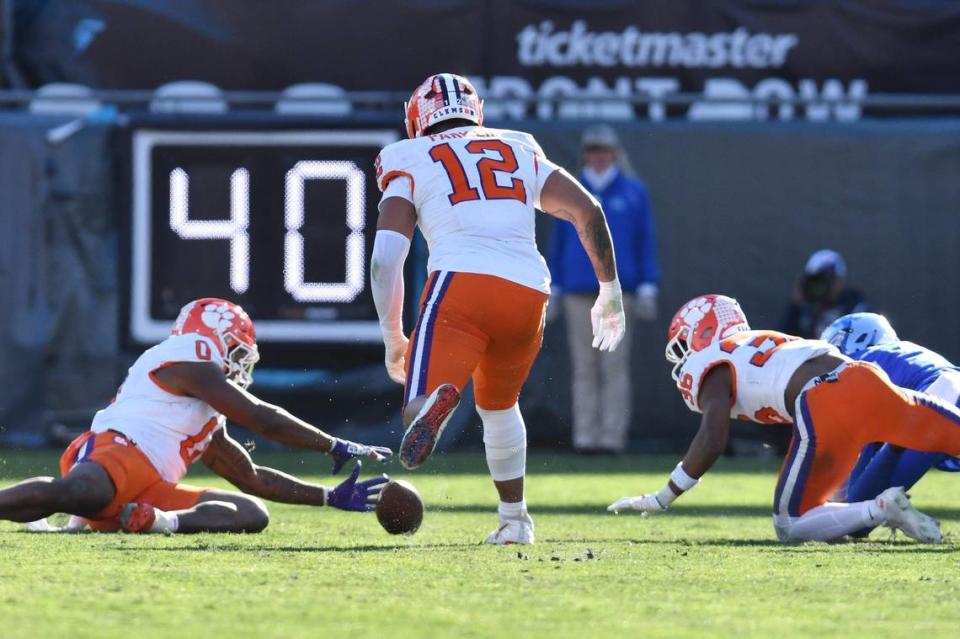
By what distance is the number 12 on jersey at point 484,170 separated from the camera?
6.41 meters

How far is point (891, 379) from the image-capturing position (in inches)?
294

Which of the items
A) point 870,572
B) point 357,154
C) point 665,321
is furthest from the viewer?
point 665,321

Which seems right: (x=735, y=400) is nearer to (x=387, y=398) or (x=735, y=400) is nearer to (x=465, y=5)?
(x=387, y=398)

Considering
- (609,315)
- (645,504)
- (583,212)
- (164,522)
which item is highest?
(583,212)

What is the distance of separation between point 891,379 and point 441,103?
231 cm

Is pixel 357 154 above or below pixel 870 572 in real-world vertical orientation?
above

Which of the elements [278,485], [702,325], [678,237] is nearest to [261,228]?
[678,237]

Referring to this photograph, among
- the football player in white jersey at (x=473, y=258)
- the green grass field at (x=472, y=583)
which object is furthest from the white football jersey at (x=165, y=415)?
the football player in white jersey at (x=473, y=258)

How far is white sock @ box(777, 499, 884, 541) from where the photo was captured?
6.48 metres

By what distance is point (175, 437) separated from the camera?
6863 mm

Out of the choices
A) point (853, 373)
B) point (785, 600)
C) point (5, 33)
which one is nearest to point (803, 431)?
point (853, 373)

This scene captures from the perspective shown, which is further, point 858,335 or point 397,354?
point 858,335

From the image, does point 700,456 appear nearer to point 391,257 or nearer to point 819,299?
point 391,257

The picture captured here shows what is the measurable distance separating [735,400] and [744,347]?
218 millimetres
